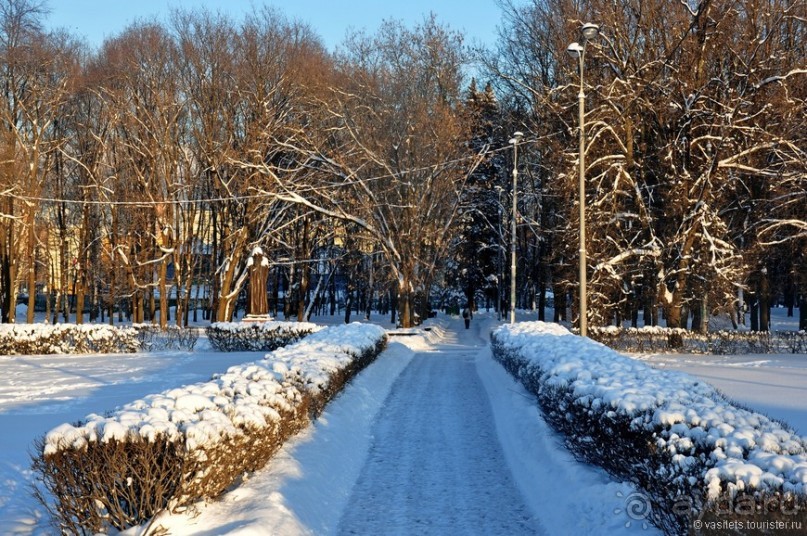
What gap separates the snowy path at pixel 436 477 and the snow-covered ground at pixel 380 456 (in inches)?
1.1

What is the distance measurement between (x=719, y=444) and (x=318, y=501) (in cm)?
403

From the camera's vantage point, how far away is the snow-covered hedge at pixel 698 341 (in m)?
25.7

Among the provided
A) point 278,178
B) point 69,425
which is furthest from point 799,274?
point 69,425

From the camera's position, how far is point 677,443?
5297mm

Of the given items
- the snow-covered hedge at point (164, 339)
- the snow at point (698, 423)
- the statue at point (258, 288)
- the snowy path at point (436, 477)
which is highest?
the statue at point (258, 288)

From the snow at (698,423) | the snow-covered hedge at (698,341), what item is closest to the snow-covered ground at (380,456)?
the snow at (698,423)

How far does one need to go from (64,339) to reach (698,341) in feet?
78.9

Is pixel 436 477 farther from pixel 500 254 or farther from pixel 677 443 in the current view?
pixel 500 254

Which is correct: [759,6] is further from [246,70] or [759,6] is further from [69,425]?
[69,425]

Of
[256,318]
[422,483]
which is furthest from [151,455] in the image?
[256,318]

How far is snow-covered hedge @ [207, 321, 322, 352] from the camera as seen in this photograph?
2728 centimetres

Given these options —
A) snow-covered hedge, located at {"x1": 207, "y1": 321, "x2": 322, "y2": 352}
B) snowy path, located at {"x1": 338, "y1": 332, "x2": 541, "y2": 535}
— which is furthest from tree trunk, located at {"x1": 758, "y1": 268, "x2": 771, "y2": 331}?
snowy path, located at {"x1": 338, "y1": 332, "x2": 541, "y2": 535}

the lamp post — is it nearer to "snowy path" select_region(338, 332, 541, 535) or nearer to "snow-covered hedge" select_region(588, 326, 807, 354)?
"snow-covered hedge" select_region(588, 326, 807, 354)

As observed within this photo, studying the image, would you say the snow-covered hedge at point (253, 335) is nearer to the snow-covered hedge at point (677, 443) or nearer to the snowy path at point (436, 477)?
the snowy path at point (436, 477)
